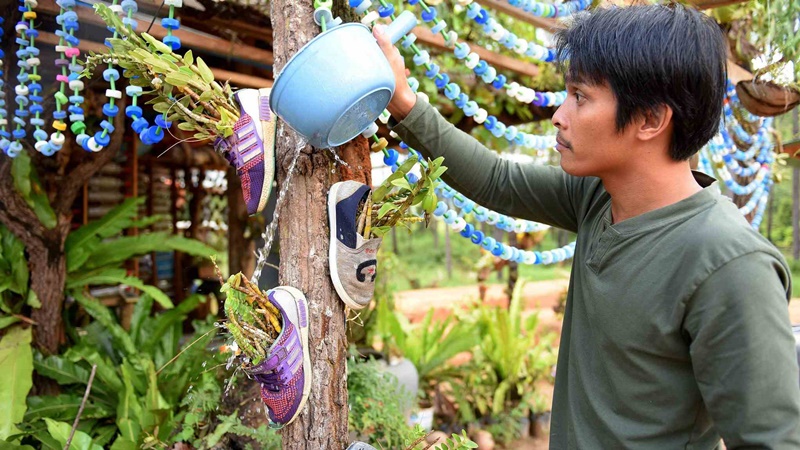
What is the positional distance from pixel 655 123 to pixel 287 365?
89 centimetres

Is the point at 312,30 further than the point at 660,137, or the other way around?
the point at 312,30

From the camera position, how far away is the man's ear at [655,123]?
1106 mm

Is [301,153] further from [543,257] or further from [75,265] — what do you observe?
[75,265]

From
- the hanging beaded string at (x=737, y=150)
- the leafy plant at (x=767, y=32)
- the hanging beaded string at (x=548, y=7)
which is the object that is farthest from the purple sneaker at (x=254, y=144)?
the hanging beaded string at (x=737, y=150)

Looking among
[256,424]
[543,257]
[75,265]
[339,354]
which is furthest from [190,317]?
[339,354]

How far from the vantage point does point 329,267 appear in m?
1.34

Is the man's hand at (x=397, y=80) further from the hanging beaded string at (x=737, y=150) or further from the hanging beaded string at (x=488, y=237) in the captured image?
the hanging beaded string at (x=737, y=150)

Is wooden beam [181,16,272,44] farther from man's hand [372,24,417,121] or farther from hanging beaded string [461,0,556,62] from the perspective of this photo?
man's hand [372,24,417,121]

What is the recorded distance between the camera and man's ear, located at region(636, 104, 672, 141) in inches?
43.6

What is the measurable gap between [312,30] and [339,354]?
0.77 m

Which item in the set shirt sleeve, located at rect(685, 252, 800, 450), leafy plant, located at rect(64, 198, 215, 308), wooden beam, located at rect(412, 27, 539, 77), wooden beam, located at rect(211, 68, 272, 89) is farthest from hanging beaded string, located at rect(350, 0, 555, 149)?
leafy plant, located at rect(64, 198, 215, 308)

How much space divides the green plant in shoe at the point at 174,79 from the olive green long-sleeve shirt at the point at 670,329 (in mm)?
410

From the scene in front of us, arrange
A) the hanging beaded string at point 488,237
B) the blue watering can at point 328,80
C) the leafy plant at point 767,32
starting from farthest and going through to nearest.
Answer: the leafy plant at point 767,32 → the hanging beaded string at point 488,237 → the blue watering can at point 328,80

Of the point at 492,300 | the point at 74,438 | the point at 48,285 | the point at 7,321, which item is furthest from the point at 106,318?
the point at 492,300
